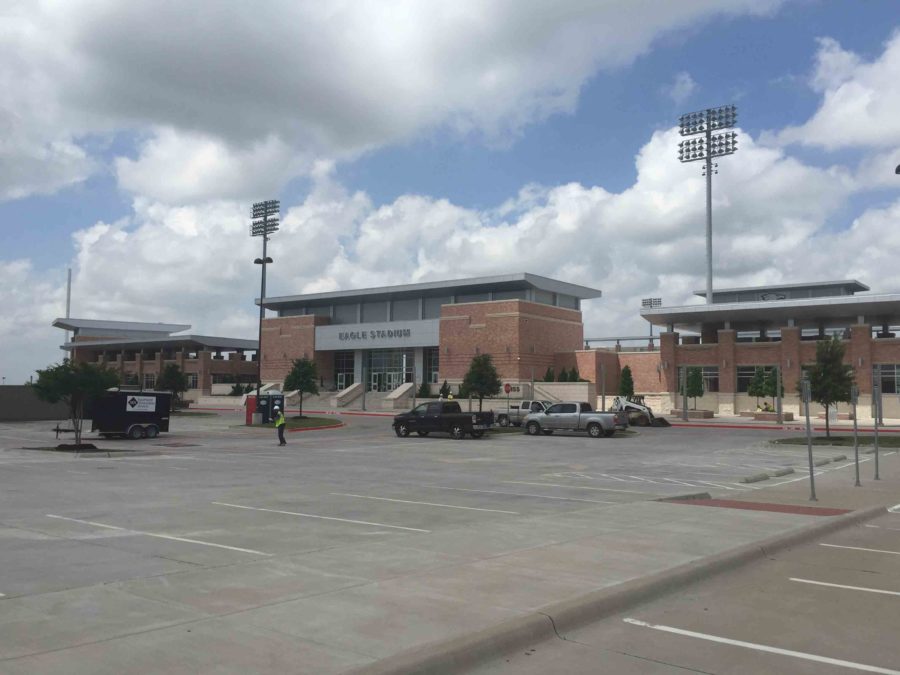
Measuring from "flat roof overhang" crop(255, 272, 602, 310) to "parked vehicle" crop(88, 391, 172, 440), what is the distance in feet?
130

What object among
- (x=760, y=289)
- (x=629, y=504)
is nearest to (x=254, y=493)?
(x=629, y=504)

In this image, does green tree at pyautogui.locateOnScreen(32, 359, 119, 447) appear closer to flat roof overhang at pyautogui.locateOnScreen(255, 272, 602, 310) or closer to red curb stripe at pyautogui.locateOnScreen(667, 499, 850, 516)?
red curb stripe at pyautogui.locateOnScreen(667, 499, 850, 516)

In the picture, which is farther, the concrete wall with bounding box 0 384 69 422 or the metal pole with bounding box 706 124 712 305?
the metal pole with bounding box 706 124 712 305

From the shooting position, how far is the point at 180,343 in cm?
9969

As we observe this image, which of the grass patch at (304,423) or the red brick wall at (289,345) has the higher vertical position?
the red brick wall at (289,345)

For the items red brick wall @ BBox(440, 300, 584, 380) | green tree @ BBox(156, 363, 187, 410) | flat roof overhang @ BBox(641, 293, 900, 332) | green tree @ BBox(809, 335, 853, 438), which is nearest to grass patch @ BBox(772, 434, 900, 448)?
green tree @ BBox(809, 335, 853, 438)

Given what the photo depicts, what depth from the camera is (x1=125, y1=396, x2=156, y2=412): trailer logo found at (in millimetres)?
36562

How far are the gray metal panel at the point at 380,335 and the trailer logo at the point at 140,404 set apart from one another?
1602 inches

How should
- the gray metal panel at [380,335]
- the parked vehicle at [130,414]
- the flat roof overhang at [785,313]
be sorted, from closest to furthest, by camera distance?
1. the parked vehicle at [130,414]
2. the flat roof overhang at [785,313]
3. the gray metal panel at [380,335]

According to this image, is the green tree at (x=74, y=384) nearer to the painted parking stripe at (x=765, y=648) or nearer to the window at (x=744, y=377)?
the painted parking stripe at (x=765, y=648)

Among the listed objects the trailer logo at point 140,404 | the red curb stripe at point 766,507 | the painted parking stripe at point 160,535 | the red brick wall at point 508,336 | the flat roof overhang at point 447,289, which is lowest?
the red curb stripe at point 766,507

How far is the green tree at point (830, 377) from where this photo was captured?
34.2 meters

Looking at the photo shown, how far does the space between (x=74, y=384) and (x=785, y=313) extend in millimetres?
56462

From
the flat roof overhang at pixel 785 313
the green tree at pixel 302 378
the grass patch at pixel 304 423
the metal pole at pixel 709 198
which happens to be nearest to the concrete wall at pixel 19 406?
the green tree at pixel 302 378
